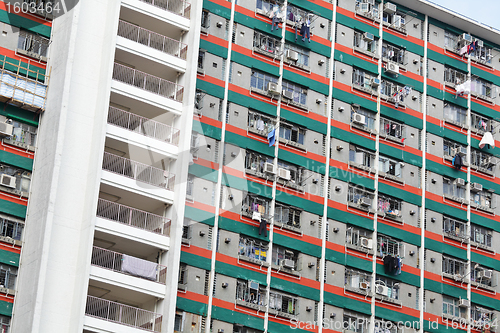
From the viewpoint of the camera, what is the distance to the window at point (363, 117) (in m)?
65.2

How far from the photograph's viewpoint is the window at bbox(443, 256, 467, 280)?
65.6 metres

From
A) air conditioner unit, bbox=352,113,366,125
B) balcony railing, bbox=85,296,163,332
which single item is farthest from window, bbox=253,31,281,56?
balcony railing, bbox=85,296,163,332

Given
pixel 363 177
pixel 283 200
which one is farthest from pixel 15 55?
pixel 363 177

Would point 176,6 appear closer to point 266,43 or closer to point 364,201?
point 266,43

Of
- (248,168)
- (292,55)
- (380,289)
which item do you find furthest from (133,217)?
(380,289)

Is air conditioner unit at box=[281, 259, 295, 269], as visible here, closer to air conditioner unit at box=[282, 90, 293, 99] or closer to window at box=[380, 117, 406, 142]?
air conditioner unit at box=[282, 90, 293, 99]

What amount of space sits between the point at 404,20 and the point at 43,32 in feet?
94.5

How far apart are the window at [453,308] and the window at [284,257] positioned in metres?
12.2

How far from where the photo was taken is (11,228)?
52656 millimetres

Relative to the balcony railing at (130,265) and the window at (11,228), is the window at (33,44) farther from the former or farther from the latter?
the balcony railing at (130,265)

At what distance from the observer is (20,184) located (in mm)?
53781

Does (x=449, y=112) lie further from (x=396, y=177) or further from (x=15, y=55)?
(x=15, y=55)

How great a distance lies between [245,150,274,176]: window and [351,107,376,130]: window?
7717mm

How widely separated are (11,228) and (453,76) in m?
37.2
